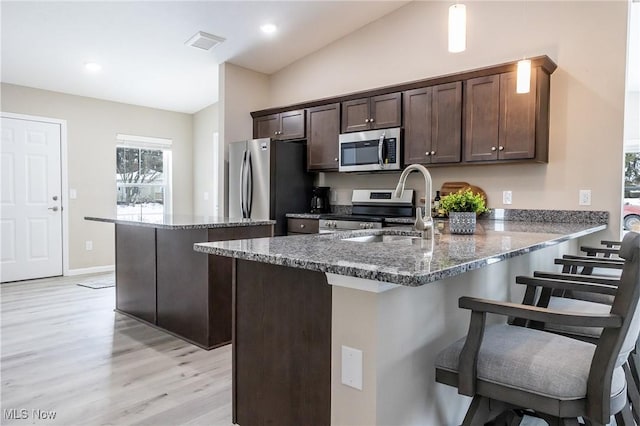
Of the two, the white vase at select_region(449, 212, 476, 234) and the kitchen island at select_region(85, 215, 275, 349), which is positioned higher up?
the white vase at select_region(449, 212, 476, 234)

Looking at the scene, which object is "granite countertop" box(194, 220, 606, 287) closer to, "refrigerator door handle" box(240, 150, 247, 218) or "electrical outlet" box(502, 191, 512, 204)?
"electrical outlet" box(502, 191, 512, 204)

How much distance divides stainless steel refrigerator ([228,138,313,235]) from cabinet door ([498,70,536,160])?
2.21 m

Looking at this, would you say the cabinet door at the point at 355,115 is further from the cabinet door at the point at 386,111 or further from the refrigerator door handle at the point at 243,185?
the refrigerator door handle at the point at 243,185

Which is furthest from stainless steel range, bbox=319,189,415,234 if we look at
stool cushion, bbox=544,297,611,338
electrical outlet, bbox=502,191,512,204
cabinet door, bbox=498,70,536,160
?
stool cushion, bbox=544,297,611,338

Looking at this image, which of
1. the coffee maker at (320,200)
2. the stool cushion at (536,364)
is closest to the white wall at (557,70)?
the coffee maker at (320,200)

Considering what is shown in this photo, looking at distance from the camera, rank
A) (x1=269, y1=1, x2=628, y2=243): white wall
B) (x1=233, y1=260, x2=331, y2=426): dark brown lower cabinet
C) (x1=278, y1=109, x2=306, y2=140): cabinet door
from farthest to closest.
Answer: (x1=278, y1=109, x2=306, y2=140): cabinet door, (x1=269, y1=1, x2=628, y2=243): white wall, (x1=233, y1=260, x2=331, y2=426): dark brown lower cabinet

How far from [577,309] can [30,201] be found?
5.90 m

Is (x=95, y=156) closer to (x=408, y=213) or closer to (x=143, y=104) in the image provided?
(x=143, y=104)

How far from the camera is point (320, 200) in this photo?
4.94 m

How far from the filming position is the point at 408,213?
4.23 meters

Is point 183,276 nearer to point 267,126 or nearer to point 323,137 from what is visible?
point 323,137

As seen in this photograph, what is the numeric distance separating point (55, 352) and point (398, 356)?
106 inches

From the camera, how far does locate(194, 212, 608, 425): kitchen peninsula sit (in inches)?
47.5

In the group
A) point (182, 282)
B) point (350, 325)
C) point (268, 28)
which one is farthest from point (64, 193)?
point (350, 325)
